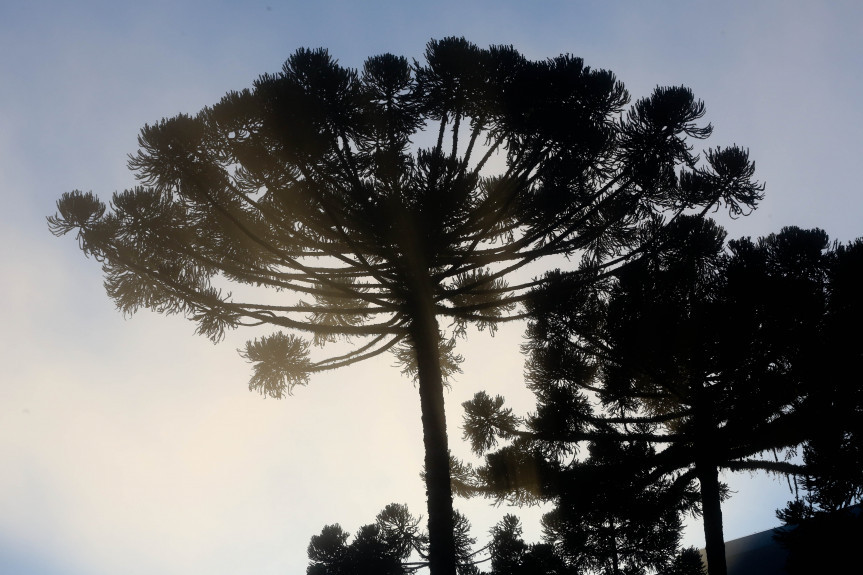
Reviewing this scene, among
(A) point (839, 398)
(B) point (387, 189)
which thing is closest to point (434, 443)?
(B) point (387, 189)

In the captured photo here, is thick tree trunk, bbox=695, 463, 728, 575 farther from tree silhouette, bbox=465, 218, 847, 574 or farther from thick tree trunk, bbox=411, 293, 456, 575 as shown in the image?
thick tree trunk, bbox=411, 293, 456, 575

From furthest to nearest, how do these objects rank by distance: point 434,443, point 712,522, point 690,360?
point 690,360 < point 712,522 < point 434,443

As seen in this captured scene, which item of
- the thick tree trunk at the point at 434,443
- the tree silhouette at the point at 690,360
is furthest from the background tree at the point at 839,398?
the thick tree trunk at the point at 434,443

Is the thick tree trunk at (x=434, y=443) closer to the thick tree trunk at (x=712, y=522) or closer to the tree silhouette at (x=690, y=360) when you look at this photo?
the tree silhouette at (x=690, y=360)

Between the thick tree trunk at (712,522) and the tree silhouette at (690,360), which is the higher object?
the tree silhouette at (690,360)

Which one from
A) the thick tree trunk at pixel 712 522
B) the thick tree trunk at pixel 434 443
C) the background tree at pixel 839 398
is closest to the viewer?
the thick tree trunk at pixel 434 443

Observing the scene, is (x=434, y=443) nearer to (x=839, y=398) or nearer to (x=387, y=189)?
(x=387, y=189)

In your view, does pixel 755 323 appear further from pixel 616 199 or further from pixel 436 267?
pixel 436 267

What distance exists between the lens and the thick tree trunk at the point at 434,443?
5.78 meters

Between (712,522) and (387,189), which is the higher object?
(387,189)

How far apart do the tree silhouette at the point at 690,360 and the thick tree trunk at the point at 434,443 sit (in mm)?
1612

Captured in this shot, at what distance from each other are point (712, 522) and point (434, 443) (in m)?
3.41

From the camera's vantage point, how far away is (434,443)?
6.29 m

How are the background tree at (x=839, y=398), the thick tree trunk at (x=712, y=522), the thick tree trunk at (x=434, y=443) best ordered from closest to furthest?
1. the thick tree trunk at (x=434, y=443)
2. the background tree at (x=839, y=398)
3. the thick tree trunk at (x=712, y=522)
